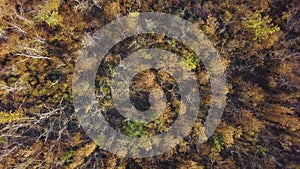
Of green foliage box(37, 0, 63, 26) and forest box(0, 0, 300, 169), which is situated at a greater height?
green foliage box(37, 0, 63, 26)

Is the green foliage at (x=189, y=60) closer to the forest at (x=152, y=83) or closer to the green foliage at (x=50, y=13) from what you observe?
the forest at (x=152, y=83)

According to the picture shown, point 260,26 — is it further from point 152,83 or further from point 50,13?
point 50,13

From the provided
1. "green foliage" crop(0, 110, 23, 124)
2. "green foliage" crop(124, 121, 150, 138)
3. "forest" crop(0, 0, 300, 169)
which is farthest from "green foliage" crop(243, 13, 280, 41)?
"green foliage" crop(0, 110, 23, 124)

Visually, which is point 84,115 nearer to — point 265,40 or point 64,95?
point 64,95

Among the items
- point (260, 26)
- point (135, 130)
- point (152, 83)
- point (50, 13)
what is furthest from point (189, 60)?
point (50, 13)

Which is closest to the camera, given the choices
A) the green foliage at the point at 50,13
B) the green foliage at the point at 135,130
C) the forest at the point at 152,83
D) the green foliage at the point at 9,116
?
the forest at the point at 152,83

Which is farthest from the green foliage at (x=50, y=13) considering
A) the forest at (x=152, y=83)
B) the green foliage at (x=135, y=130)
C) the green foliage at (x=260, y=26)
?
the green foliage at (x=260, y=26)

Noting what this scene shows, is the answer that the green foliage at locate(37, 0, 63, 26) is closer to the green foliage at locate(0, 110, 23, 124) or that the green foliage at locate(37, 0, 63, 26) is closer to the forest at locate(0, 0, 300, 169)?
the forest at locate(0, 0, 300, 169)

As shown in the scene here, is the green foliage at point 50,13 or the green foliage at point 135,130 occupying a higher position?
the green foliage at point 50,13
